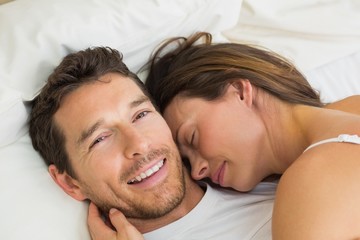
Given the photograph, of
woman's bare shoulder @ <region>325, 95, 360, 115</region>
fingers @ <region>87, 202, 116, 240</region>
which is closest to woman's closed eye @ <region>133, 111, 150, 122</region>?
fingers @ <region>87, 202, 116, 240</region>

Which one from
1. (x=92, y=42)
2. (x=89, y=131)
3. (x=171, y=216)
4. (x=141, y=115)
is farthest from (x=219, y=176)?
(x=92, y=42)

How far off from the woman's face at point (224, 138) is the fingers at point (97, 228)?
29cm

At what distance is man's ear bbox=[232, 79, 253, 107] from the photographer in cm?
133

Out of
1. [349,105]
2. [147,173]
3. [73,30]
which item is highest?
[73,30]

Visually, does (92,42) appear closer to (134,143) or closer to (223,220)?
(134,143)

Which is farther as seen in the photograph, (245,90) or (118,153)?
(245,90)

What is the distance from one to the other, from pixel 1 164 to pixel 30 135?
124 mm

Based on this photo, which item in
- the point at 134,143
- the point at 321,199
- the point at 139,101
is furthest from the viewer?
the point at 139,101

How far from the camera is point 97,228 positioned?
1.16 m

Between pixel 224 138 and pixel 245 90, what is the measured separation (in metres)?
0.15

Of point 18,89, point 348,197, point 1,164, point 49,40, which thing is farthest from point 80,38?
point 348,197

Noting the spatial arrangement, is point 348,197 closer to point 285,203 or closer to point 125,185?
point 285,203

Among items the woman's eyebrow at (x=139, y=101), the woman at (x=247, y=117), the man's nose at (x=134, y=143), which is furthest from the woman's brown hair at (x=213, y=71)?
the man's nose at (x=134, y=143)

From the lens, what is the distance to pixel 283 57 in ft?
5.16
